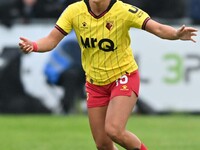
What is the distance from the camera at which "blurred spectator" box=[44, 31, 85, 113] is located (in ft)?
55.8

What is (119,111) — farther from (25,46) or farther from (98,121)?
(25,46)

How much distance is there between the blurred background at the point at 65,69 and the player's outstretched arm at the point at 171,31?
7677 millimetres

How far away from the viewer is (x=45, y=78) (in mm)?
17062

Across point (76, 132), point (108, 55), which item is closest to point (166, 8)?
point (76, 132)

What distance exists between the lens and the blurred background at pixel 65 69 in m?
17.1

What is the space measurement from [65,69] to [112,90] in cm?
735

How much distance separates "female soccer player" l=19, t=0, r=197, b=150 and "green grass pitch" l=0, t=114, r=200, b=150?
2.72 metres

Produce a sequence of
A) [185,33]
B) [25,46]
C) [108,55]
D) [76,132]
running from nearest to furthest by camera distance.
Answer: [185,33]
[25,46]
[108,55]
[76,132]

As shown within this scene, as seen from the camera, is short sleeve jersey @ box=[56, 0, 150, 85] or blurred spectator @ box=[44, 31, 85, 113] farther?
blurred spectator @ box=[44, 31, 85, 113]

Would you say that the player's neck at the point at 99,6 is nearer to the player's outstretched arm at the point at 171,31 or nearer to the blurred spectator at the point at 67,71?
the player's outstretched arm at the point at 171,31

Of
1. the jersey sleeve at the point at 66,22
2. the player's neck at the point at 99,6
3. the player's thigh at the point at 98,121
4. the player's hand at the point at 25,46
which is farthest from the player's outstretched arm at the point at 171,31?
the player's hand at the point at 25,46

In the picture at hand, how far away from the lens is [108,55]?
9.65 metres

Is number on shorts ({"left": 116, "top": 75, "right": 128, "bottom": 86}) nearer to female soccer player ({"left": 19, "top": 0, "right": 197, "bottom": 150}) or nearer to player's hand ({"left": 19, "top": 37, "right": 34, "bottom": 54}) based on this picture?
female soccer player ({"left": 19, "top": 0, "right": 197, "bottom": 150})

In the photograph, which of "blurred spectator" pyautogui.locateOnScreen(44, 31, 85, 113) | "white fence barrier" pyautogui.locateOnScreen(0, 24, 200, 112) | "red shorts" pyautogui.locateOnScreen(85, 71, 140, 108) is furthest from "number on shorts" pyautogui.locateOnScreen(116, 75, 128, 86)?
"white fence barrier" pyautogui.locateOnScreen(0, 24, 200, 112)
